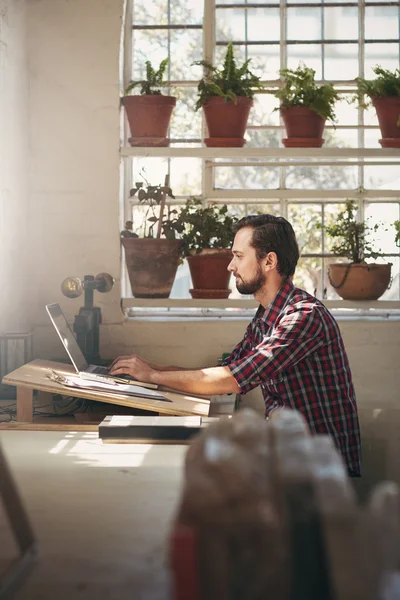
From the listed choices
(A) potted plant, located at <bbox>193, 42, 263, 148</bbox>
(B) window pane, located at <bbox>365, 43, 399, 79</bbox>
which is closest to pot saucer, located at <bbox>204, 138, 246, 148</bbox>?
(A) potted plant, located at <bbox>193, 42, 263, 148</bbox>

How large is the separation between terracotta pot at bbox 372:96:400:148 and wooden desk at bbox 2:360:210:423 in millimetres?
1741

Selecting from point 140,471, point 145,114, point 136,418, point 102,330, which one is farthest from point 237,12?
point 140,471

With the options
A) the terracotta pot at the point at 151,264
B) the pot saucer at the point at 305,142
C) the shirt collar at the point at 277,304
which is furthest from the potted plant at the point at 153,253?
the shirt collar at the point at 277,304

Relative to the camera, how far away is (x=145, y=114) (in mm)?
3951

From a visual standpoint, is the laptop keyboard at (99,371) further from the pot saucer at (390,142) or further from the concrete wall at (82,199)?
the pot saucer at (390,142)

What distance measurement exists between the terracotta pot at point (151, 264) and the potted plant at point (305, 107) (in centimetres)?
77

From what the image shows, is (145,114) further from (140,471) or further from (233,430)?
(233,430)

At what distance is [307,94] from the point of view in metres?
3.94

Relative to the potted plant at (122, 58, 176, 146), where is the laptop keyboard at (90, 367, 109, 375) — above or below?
below

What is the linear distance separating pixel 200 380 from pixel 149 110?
1.56m

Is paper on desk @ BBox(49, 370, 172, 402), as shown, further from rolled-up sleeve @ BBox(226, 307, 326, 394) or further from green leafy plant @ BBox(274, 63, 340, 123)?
green leafy plant @ BBox(274, 63, 340, 123)

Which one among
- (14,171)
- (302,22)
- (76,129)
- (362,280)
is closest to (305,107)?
(302,22)

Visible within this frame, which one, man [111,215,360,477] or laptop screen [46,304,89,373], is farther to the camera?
laptop screen [46,304,89,373]

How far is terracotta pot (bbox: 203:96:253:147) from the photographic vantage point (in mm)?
3930
